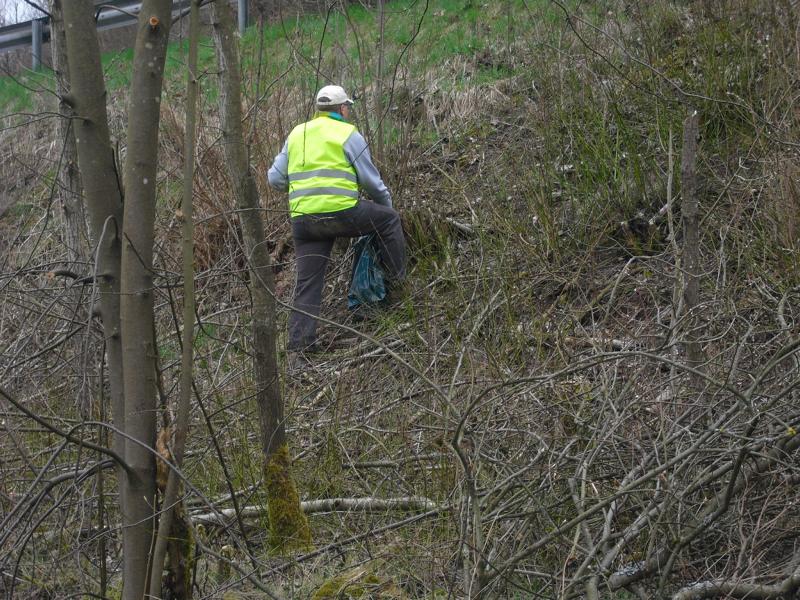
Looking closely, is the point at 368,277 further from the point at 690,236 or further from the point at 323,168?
the point at 690,236

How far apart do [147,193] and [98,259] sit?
0.26 m

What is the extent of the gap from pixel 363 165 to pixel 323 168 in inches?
11.2

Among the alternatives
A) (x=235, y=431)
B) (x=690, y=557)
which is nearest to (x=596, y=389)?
(x=690, y=557)

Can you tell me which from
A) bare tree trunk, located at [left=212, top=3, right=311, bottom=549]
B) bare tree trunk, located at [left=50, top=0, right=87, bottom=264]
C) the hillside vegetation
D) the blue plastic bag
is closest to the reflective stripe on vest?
the hillside vegetation

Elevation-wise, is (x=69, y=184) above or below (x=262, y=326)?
above

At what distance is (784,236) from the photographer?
17.1 feet

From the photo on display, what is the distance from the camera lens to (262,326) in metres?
3.75

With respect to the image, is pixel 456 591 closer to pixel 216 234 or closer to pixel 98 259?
pixel 98 259

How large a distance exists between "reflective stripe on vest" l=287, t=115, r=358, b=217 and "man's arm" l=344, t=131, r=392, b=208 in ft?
0.12

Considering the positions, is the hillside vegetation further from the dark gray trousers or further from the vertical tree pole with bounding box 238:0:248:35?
the vertical tree pole with bounding box 238:0:248:35

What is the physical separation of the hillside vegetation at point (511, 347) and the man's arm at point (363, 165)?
1.94 feet

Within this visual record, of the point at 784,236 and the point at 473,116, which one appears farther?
the point at 473,116

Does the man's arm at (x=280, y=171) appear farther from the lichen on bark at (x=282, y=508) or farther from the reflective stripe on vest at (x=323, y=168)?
the lichen on bark at (x=282, y=508)

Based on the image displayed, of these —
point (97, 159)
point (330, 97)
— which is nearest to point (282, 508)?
point (97, 159)
